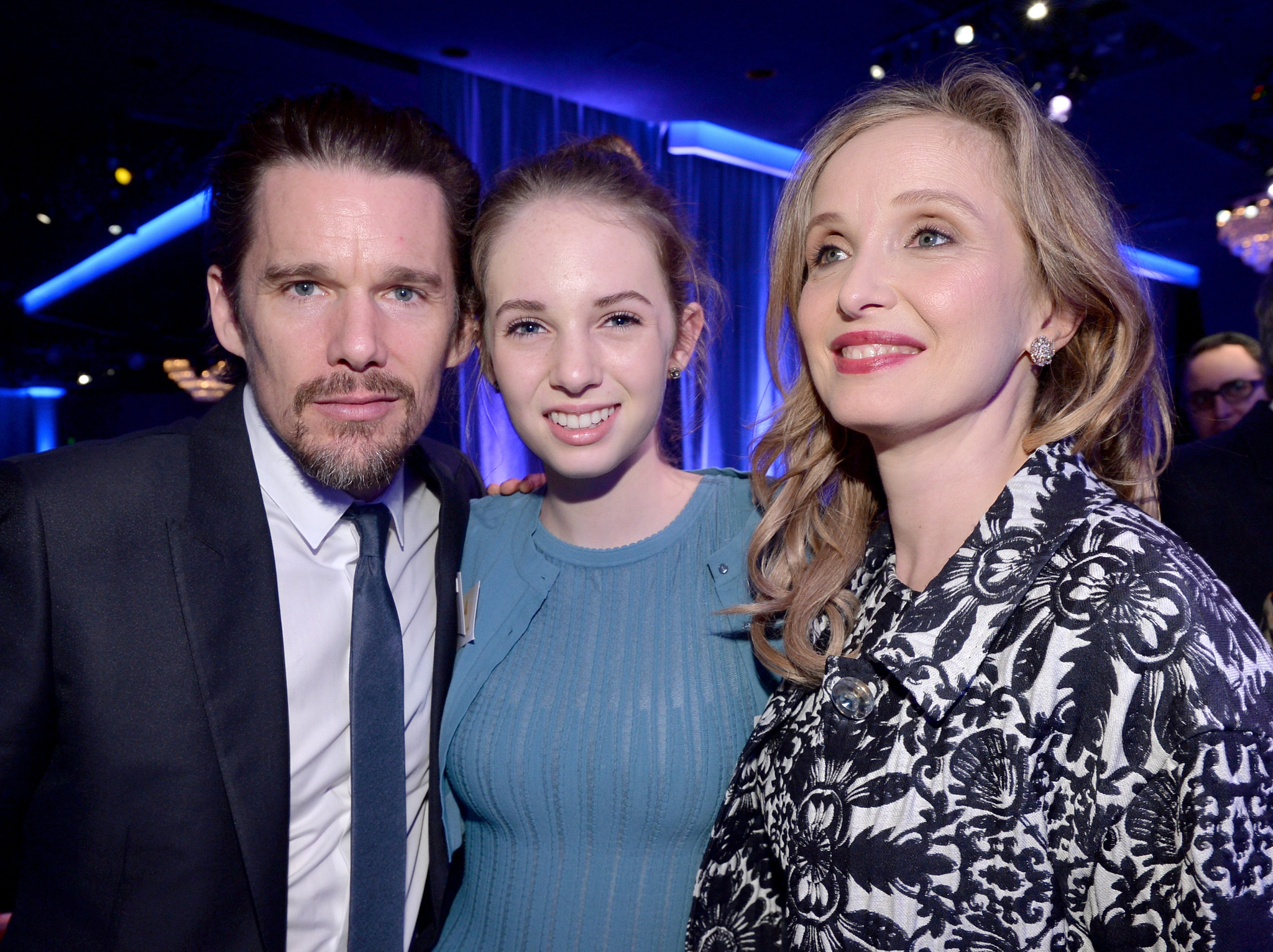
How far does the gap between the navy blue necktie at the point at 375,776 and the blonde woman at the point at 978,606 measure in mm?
504

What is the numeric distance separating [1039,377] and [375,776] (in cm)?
125

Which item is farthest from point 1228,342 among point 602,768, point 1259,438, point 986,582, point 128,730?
point 128,730

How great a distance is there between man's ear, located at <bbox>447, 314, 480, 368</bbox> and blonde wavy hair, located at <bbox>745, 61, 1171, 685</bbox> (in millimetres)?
620

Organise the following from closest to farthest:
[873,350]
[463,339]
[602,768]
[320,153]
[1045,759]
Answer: [1045,759]
[873,350]
[602,768]
[320,153]
[463,339]

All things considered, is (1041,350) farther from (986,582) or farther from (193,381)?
(193,381)

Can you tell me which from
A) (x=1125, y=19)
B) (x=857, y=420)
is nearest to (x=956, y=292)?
(x=857, y=420)

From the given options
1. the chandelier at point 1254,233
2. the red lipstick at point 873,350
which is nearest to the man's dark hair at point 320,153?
the red lipstick at point 873,350

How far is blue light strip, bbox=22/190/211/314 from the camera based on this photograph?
16.1 feet

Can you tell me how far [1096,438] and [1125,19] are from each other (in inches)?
199

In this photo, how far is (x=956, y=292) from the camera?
3.81ft

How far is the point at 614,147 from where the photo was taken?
184 cm

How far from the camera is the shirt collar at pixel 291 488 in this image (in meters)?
1.49

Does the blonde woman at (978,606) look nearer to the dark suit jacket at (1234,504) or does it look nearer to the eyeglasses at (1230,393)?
the dark suit jacket at (1234,504)

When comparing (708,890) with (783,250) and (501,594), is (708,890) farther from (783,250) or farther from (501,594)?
(783,250)
